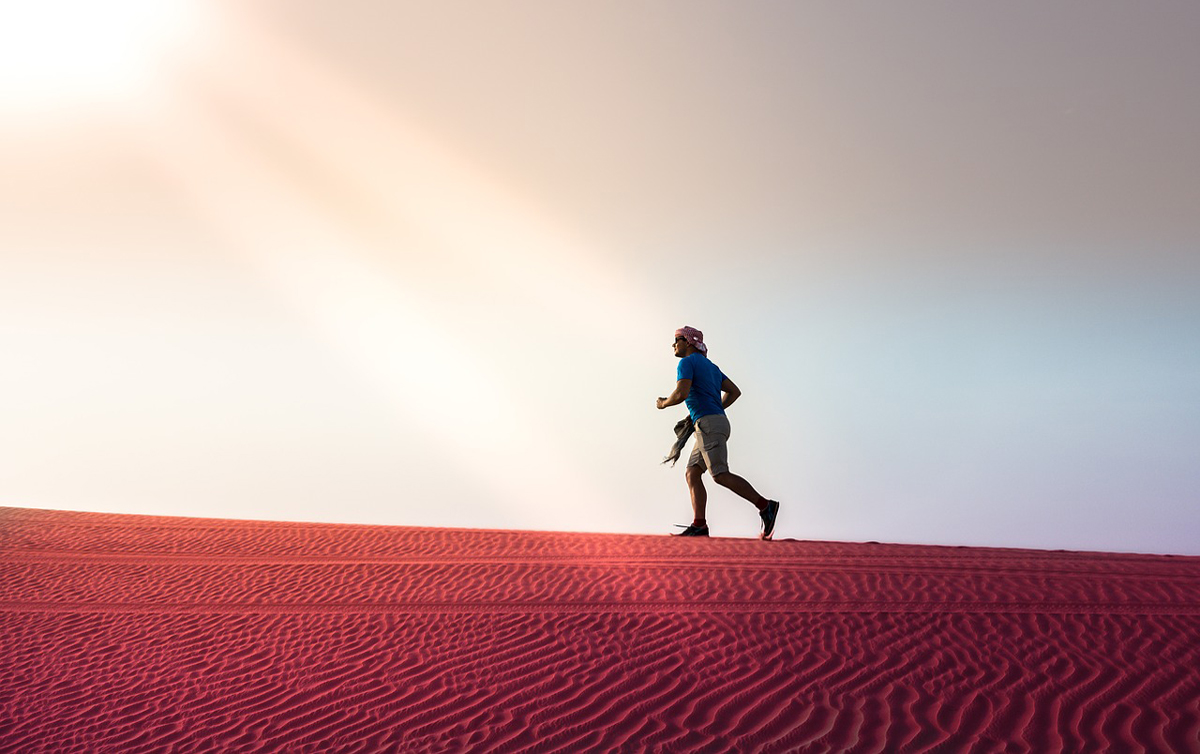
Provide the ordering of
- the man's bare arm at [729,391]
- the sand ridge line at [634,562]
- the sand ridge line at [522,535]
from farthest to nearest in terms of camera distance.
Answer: the man's bare arm at [729,391] → the sand ridge line at [522,535] → the sand ridge line at [634,562]

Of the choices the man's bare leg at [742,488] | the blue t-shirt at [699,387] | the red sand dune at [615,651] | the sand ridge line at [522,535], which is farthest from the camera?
the blue t-shirt at [699,387]

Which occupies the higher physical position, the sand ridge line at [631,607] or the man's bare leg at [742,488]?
the man's bare leg at [742,488]

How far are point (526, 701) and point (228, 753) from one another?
1.68 metres

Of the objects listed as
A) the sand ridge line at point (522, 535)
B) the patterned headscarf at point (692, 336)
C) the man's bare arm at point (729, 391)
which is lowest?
the sand ridge line at point (522, 535)

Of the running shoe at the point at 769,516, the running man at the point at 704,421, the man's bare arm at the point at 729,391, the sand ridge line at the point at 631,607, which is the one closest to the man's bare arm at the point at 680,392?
the running man at the point at 704,421

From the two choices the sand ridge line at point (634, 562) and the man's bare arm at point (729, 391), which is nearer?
the sand ridge line at point (634, 562)

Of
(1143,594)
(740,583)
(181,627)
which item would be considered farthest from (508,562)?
(1143,594)

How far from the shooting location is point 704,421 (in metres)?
9.21

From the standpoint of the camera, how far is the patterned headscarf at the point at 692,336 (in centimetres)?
953

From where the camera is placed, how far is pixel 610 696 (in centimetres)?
499

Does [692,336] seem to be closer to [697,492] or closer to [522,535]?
[697,492]

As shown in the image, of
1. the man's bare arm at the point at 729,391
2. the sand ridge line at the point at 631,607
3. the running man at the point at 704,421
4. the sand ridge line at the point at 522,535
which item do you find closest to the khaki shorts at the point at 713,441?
the running man at the point at 704,421

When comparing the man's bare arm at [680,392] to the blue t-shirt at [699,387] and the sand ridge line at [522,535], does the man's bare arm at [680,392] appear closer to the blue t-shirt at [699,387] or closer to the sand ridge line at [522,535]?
the blue t-shirt at [699,387]

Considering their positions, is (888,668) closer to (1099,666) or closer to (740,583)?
(1099,666)
